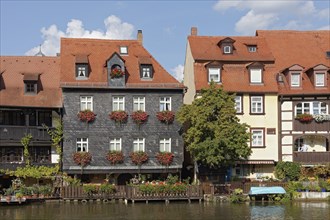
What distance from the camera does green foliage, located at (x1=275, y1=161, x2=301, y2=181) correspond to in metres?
41.8

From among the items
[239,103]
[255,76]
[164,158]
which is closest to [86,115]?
[164,158]

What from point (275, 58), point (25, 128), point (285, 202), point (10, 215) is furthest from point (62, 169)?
point (275, 58)

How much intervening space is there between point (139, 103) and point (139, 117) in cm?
129

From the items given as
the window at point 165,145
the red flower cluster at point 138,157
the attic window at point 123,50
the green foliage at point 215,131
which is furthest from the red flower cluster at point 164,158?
the attic window at point 123,50

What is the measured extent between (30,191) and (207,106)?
13.6 metres

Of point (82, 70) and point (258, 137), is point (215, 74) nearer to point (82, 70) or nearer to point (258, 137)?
point (258, 137)

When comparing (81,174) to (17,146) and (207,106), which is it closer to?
(17,146)

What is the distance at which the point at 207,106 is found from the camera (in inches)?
1550

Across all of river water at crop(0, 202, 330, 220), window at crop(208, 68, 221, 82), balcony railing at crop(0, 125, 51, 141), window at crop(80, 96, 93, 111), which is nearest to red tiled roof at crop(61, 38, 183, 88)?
window at crop(80, 96, 93, 111)

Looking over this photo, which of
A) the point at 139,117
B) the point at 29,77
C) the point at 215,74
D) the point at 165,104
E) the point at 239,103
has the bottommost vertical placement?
the point at 139,117

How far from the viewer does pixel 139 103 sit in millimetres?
42406

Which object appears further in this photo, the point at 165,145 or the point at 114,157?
the point at 165,145

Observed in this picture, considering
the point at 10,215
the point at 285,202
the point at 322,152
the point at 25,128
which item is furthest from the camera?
the point at 322,152

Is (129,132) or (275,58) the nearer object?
(129,132)
